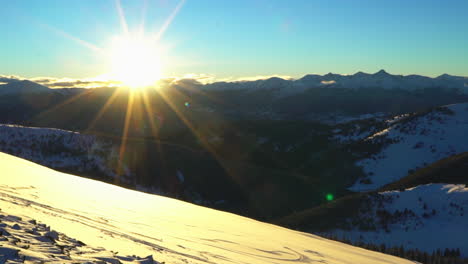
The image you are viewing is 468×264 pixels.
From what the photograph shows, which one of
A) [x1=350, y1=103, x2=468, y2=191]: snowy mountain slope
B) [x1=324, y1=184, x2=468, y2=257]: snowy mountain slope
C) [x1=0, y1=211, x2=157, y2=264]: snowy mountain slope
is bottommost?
[x1=324, y1=184, x2=468, y2=257]: snowy mountain slope

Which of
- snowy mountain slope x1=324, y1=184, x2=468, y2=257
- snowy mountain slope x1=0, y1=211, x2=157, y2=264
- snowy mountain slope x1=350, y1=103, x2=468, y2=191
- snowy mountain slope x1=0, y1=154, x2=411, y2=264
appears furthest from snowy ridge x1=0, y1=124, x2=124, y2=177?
snowy mountain slope x1=0, y1=211, x2=157, y2=264

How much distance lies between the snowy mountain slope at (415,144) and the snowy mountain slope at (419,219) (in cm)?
2367

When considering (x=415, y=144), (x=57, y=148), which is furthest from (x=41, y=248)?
(x=415, y=144)

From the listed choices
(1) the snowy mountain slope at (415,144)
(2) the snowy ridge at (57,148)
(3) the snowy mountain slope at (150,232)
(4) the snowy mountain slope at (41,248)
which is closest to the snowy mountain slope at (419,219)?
(3) the snowy mountain slope at (150,232)

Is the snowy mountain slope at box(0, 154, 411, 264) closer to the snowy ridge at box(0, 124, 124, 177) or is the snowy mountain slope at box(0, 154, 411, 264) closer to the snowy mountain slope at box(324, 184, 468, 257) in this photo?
the snowy mountain slope at box(324, 184, 468, 257)

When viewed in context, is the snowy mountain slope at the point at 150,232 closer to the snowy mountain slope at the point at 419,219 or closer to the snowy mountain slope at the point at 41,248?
the snowy mountain slope at the point at 41,248

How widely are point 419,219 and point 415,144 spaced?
38395mm

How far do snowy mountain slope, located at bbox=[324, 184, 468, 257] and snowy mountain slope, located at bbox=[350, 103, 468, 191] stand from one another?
23.7m

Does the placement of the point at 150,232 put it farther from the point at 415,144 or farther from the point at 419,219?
the point at 415,144

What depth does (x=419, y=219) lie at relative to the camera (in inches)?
630

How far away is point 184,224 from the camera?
912 cm

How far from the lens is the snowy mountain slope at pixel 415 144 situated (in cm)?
4425

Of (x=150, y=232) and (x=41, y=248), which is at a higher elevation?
(x=41, y=248)

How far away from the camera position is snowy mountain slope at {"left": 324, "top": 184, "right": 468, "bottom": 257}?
1399cm
